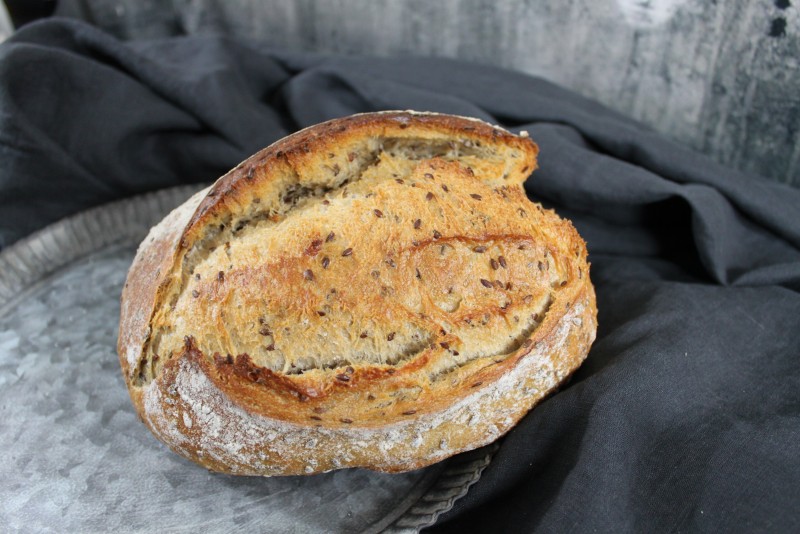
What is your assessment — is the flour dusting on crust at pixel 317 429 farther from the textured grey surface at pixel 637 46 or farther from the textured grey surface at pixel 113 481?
the textured grey surface at pixel 637 46

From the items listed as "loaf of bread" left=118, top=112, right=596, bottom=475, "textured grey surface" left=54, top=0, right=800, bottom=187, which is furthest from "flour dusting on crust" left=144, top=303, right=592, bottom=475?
"textured grey surface" left=54, top=0, right=800, bottom=187

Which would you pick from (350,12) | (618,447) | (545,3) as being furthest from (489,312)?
(350,12)

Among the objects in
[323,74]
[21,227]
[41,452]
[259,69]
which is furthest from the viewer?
[259,69]

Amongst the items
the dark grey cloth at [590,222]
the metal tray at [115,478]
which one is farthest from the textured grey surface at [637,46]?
the metal tray at [115,478]

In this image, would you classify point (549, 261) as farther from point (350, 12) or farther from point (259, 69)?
point (350, 12)

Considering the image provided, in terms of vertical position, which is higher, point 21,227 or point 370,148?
point 370,148

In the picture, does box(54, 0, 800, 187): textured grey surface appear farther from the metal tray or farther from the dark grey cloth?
the metal tray
